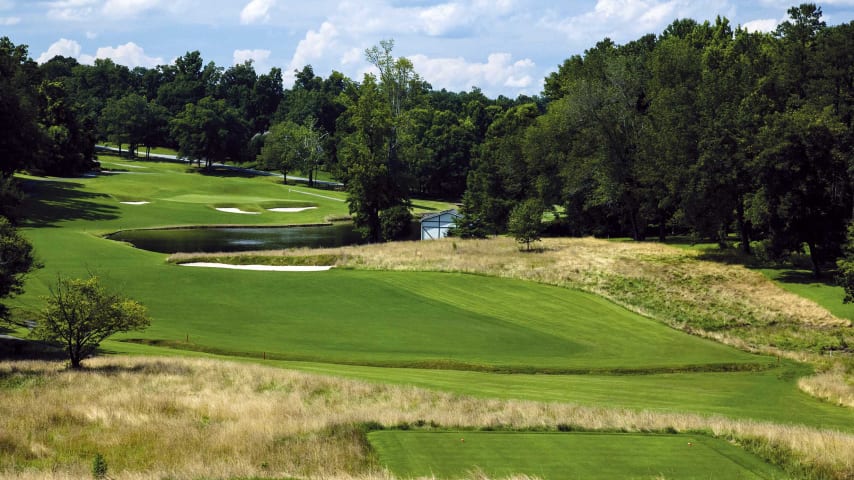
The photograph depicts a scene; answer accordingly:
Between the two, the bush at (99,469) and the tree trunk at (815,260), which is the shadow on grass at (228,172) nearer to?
the tree trunk at (815,260)

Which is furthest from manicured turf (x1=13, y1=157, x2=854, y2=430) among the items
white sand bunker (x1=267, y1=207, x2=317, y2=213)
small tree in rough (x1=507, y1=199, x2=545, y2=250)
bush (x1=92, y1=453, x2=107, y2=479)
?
white sand bunker (x1=267, y1=207, x2=317, y2=213)

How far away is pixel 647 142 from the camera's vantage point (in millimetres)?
58781

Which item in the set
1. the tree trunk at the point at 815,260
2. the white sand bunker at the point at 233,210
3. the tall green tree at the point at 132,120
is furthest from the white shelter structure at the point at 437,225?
the tall green tree at the point at 132,120

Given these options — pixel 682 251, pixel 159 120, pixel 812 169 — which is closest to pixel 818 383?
pixel 812 169

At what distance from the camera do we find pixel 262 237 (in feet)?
253

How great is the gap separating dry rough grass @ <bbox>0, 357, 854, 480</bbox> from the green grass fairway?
68cm

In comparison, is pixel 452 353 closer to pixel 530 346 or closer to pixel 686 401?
pixel 530 346

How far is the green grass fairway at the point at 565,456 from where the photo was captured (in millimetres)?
13273

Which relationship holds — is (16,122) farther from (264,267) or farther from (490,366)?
(490,366)

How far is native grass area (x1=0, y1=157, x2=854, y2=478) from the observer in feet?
51.0

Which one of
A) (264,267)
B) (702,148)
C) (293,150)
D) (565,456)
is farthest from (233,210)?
(565,456)

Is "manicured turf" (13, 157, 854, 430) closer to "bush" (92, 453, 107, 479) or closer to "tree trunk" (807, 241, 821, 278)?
"bush" (92, 453, 107, 479)

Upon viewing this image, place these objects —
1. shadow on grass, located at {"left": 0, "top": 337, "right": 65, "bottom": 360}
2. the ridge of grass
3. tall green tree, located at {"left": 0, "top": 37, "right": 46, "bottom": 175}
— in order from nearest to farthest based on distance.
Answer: shadow on grass, located at {"left": 0, "top": 337, "right": 65, "bottom": 360} → the ridge of grass → tall green tree, located at {"left": 0, "top": 37, "right": 46, "bottom": 175}

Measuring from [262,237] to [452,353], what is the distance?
162 feet
